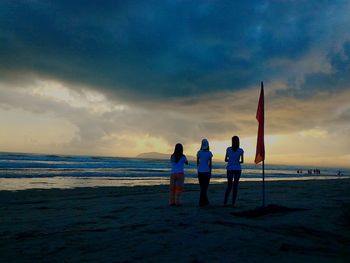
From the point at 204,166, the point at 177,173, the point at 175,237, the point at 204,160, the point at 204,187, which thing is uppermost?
the point at 204,160

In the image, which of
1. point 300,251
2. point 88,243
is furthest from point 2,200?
point 300,251

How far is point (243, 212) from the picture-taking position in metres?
9.10

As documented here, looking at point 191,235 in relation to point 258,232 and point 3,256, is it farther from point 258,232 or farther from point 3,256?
point 3,256

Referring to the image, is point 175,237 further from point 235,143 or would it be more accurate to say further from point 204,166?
point 235,143

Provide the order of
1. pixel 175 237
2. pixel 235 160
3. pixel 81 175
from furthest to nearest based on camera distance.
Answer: pixel 81 175 < pixel 235 160 < pixel 175 237

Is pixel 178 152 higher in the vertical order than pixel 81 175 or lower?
higher

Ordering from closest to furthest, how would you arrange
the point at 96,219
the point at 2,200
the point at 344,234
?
the point at 344,234
the point at 96,219
the point at 2,200

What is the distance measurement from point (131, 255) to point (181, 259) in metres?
0.75

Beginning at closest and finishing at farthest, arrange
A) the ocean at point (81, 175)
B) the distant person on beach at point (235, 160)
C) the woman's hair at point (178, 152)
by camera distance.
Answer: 1. the distant person on beach at point (235, 160)
2. the woman's hair at point (178, 152)
3. the ocean at point (81, 175)

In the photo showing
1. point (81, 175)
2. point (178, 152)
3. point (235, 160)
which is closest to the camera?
point (235, 160)

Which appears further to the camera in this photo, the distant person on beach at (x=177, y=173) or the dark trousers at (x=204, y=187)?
the distant person on beach at (x=177, y=173)

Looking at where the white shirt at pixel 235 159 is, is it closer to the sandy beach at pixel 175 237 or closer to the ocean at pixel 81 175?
the sandy beach at pixel 175 237

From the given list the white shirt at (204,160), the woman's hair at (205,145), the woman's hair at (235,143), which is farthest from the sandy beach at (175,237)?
the woman's hair at (205,145)

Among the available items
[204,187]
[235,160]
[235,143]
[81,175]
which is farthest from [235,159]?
[81,175]
